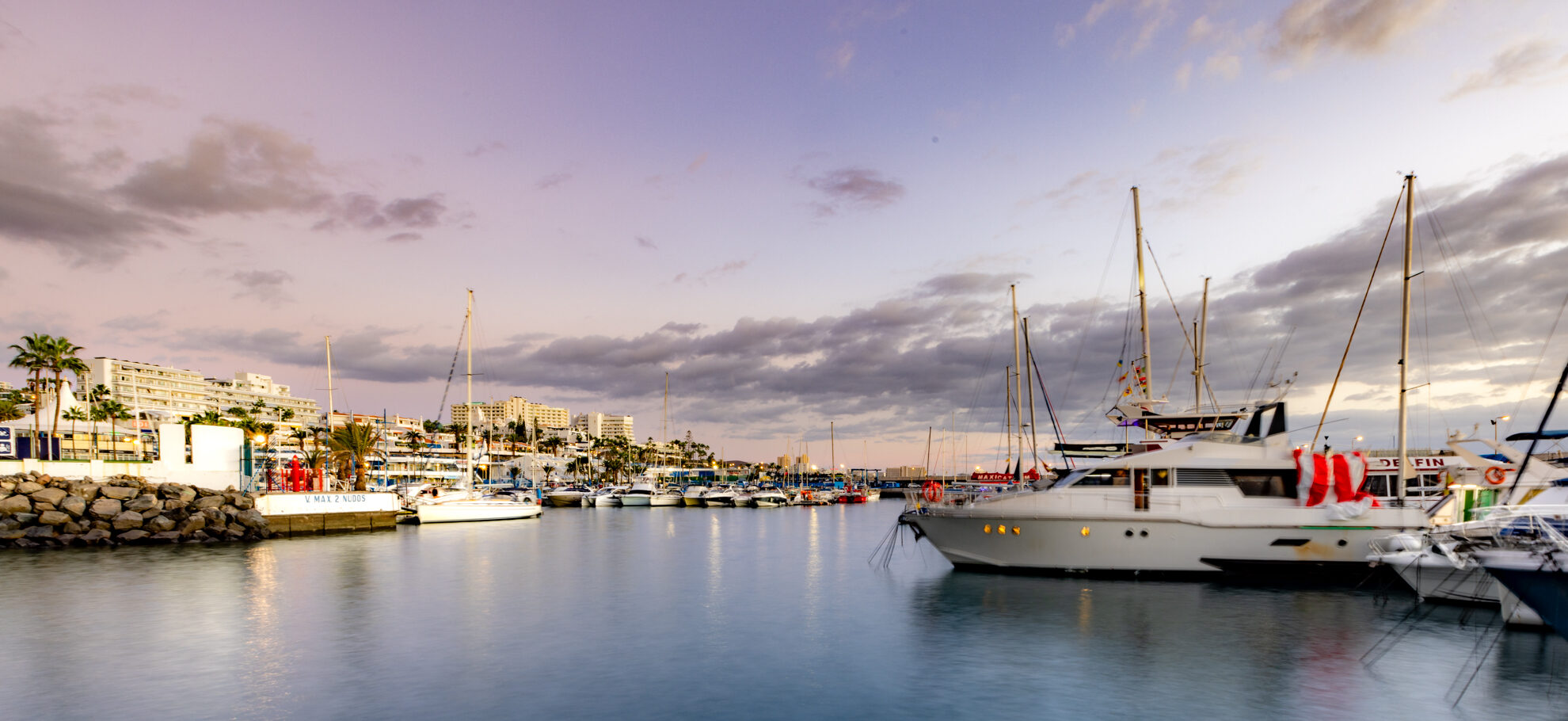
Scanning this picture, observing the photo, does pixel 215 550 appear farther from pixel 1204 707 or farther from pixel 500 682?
pixel 1204 707

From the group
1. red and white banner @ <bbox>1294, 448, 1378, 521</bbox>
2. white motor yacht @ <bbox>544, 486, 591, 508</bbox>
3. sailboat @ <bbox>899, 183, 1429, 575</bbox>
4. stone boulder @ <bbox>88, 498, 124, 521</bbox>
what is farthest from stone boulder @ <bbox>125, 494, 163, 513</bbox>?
white motor yacht @ <bbox>544, 486, 591, 508</bbox>

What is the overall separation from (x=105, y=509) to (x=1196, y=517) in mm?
50504

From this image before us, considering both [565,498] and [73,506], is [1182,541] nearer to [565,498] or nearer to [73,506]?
[73,506]

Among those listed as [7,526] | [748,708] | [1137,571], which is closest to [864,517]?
[1137,571]

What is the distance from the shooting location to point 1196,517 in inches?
943

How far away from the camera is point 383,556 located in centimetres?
3691

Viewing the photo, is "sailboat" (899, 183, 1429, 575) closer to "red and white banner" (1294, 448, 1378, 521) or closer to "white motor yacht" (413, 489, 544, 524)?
"red and white banner" (1294, 448, 1378, 521)

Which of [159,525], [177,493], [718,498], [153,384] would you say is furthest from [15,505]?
[153,384]

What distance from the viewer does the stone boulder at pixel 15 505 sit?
39.4 metres

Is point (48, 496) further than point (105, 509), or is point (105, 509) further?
point (105, 509)

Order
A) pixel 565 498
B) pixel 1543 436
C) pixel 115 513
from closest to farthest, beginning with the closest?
pixel 1543 436 < pixel 115 513 < pixel 565 498

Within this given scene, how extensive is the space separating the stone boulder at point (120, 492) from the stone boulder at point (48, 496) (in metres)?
1.63

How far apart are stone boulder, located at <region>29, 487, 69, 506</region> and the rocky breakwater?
0.03 m

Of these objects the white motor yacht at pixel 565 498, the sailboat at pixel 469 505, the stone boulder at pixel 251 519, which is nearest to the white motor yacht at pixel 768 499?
the white motor yacht at pixel 565 498
